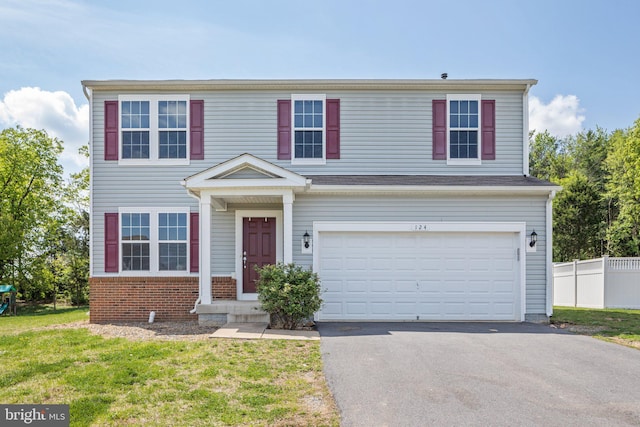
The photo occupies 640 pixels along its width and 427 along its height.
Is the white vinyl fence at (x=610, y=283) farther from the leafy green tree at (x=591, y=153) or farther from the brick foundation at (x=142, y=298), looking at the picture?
the leafy green tree at (x=591, y=153)

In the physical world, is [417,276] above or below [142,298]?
above

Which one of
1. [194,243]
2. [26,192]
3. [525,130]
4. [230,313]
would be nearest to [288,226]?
[230,313]

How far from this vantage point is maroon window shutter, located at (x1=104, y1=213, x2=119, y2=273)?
10.9m

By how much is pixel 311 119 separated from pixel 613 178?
22237mm

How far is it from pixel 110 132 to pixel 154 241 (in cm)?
298

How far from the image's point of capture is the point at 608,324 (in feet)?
32.9

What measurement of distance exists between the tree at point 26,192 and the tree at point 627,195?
95.3 ft

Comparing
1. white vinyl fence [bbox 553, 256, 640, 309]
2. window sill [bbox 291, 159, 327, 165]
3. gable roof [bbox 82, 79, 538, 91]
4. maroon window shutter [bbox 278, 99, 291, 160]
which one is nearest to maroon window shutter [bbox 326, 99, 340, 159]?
window sill [bbox 291, 159, 327, 165]

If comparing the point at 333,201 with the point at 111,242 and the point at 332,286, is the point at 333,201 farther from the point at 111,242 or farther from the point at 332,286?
the point at 111,242

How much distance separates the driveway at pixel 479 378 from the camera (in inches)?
177

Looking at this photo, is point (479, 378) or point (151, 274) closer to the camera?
point (479, 378)

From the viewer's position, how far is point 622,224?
24.0 m

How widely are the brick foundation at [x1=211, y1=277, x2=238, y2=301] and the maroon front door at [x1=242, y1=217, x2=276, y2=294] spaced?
0.26 m

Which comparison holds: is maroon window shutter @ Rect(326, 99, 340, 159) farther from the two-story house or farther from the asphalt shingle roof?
the asphalt shingle roof
